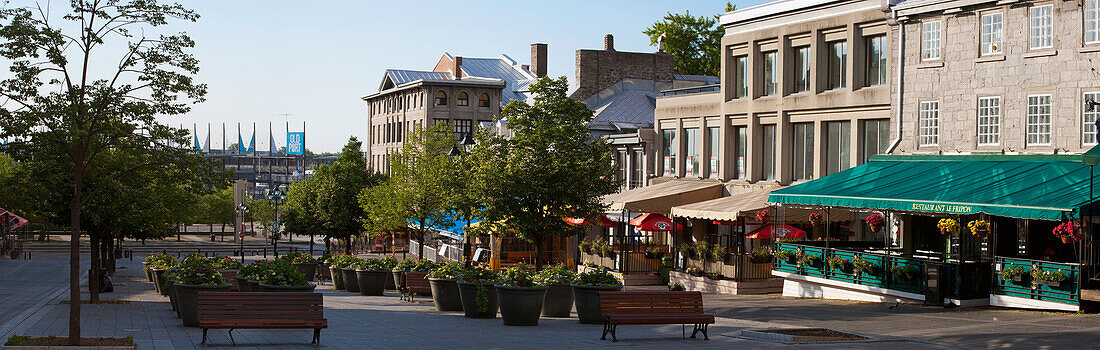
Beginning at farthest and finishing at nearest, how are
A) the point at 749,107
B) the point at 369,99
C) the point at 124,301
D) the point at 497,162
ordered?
1. the point at 369,99
2. the point at 749,107
3. the point at 497,162
4. the point at 124,301

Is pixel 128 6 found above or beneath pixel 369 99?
beneath

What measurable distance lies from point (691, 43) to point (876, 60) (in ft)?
121

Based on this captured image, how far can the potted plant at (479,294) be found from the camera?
2031 centimetres

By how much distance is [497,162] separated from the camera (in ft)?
105

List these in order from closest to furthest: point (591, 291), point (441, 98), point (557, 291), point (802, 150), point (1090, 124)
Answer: point (591, 291) < point (557, 291) < point (1090, 124) < point (802, 150) < point (441, 98)

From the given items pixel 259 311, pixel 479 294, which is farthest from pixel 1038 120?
pixel 259 311

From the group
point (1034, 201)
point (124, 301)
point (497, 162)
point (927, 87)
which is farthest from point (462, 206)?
point (1034, 201)

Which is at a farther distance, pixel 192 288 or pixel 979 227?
pixel 979 227

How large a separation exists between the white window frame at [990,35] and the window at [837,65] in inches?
242

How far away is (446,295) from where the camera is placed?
73.9 ft

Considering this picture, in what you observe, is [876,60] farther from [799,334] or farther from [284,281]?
[284,281]

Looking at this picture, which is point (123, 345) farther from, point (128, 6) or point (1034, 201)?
point (1034, 201)

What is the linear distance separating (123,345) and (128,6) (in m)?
4.82

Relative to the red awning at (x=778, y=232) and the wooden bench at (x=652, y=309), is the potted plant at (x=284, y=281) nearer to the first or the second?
the wooden bench at (x=652, y=309)
